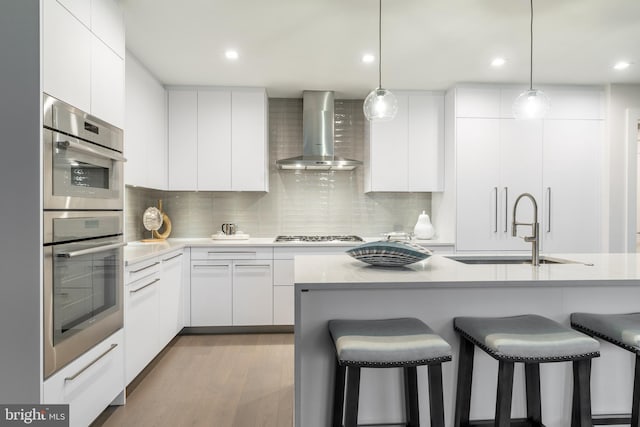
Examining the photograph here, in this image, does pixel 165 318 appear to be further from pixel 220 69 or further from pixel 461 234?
pixel 461 234

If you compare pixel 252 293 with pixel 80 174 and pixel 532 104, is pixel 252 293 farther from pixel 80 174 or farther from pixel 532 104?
pixel 532 104

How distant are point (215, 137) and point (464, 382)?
3217 mm

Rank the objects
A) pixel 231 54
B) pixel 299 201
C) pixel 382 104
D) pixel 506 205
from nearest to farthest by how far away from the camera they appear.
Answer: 1. pixel 382 104
2. pixel 231 54
3. pixel 506 205
4. pixel 299 201

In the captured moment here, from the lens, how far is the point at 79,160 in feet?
6.39

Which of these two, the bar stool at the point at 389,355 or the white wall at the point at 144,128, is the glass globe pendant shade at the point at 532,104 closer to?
the bar stool at the point at 389,355

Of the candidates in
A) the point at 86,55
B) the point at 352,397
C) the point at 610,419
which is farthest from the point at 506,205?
the point at 86,55

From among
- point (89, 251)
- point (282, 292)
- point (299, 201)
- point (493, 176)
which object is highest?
point (493, 176)

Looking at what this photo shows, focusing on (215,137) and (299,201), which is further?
(299,201)

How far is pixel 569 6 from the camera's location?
8.32 ft

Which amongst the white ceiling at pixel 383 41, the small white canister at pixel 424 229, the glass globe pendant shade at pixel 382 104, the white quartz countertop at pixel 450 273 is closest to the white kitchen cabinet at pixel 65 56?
the white ceiling at pixel 383 41

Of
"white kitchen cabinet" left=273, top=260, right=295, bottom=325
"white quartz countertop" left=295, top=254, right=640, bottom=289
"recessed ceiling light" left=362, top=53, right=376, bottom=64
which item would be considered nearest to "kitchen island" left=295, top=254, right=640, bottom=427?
"white quartz countertop" left=295, top=254, right=640, bottom=289

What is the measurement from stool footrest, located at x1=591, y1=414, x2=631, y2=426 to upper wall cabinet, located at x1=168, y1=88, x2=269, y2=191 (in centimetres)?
325
